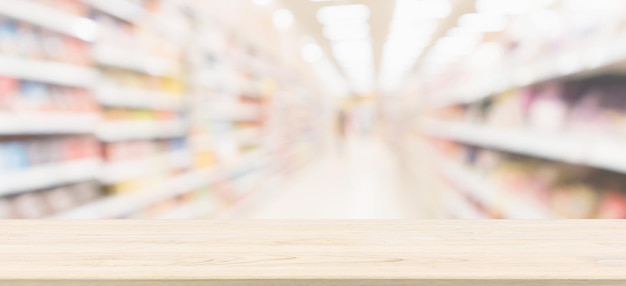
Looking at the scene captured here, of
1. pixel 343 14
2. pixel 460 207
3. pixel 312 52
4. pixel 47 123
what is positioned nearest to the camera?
pixel 47 123

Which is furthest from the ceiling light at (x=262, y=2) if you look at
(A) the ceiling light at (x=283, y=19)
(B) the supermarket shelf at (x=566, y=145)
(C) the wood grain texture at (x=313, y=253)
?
(C) the wood grain texture at (x=313, y=253)

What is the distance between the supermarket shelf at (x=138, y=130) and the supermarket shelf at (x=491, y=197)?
7.28ft

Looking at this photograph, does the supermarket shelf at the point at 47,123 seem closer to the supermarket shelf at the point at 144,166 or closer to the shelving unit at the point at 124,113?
the shelving unit at the point at 124,113

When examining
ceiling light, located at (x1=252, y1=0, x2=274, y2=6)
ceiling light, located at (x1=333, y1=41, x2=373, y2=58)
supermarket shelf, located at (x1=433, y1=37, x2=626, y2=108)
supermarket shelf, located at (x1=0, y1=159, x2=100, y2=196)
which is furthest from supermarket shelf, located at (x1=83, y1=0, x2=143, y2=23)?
ceiling light, located at (x1=333, y1=41, x2=373, y2=58)

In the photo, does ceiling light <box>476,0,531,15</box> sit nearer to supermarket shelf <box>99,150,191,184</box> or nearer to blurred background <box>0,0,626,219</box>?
blurred background <box>0,0,626,219</box>

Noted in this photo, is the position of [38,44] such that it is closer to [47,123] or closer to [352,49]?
[47,123]

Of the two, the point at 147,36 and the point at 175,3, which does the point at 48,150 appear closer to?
the point at 147,36

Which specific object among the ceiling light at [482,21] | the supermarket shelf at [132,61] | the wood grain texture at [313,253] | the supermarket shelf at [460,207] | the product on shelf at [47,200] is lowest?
the supermarket shelf at [460,207]

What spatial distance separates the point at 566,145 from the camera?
1647mm

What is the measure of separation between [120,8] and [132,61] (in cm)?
32

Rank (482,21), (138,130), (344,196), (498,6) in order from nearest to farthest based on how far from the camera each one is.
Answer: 1. (138,130)
2. (344,196)
3. (498,6)
4. (482,21)

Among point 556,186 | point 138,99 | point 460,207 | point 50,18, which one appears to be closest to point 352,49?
point 460,207

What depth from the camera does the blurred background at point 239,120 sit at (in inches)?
69.4

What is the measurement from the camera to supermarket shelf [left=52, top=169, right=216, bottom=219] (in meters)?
2.45
